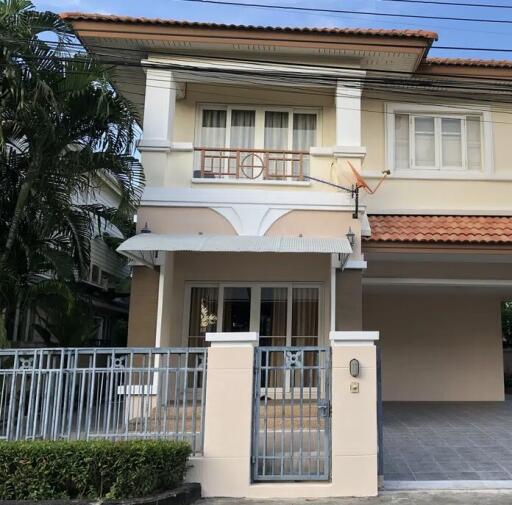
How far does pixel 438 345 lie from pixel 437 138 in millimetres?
4932

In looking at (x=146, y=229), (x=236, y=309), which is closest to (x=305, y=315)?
(x=236, y=309)

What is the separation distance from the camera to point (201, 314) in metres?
11.1

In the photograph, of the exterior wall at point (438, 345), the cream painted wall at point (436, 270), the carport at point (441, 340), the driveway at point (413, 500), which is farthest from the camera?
the exterior wall at point (438, 345)

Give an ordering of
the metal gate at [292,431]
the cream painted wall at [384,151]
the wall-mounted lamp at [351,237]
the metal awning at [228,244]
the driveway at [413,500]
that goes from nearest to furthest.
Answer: the driveway at [413,500] < the metal gate at [292,431] < the metal awning at [228,244] < the wall-mounted lamp at [351,237] < the cream painted wall at [384,151]

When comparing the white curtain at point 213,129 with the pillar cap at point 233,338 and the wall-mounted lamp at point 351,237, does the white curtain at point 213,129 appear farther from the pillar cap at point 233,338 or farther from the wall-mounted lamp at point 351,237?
the pillar cap at point 233,338

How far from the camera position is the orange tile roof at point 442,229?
9883 mm

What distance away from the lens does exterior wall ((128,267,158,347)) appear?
370 inches

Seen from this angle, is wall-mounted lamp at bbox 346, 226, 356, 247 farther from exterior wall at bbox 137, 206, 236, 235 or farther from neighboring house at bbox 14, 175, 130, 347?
neighboring house at bbox 14, 175, 130, 347

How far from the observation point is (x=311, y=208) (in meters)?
9.93

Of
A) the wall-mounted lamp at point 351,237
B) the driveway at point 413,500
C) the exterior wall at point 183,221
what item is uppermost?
the exterior wall at point 183,221

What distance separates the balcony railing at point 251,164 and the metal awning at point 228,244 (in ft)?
5.89

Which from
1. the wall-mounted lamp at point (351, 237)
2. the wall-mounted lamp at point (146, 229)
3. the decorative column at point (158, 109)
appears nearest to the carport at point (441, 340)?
the wall-mounted lamp at point (351, 237)

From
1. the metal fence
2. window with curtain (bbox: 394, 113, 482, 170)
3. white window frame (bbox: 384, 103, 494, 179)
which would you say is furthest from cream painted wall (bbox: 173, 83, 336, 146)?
the metal fence

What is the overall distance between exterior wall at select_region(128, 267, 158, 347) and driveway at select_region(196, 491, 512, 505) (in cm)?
393
